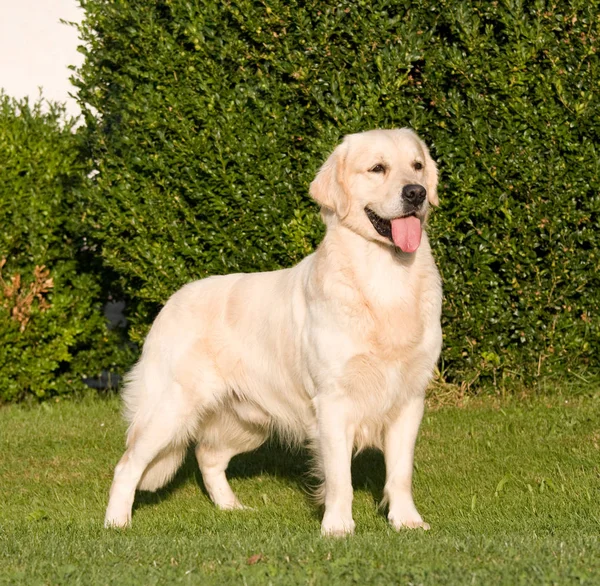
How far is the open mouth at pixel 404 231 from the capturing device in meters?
4.80

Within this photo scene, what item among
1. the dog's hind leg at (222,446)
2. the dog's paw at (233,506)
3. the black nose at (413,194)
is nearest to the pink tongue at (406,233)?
the black nose at (413,194)

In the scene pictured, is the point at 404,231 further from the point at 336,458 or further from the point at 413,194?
the point at 336,458

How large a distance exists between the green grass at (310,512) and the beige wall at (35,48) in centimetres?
352

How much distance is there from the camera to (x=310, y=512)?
17.9 feet

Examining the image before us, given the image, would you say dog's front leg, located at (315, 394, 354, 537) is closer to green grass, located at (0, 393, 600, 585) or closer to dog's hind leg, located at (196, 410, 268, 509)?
green grass, located at (0, 393, 600, 585)

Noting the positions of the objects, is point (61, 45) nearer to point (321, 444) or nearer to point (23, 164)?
point (23, 164)

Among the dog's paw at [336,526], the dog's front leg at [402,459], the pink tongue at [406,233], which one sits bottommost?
the dog's paw at [336,526]

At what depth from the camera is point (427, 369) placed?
488 centimetres

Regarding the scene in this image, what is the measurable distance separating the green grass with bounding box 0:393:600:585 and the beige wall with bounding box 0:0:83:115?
3518 mm

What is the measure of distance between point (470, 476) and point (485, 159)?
2.22 m

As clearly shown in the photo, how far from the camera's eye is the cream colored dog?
4.77 m

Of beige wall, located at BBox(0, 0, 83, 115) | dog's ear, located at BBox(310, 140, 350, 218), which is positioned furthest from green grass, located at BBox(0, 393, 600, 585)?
beige wall, located at BBox(0, 0, 83, 115)

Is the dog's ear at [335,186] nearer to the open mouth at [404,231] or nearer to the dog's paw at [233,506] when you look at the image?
the open mouth at [404,231]

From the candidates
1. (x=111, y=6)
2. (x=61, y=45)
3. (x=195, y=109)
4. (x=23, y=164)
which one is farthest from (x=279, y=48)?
(x=61, y=45)
